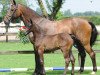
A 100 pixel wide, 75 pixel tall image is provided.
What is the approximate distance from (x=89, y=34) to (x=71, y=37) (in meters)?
1.32

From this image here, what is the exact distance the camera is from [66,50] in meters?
9.55

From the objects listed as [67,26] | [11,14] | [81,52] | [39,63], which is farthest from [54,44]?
[81,52]

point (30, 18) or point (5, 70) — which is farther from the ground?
point (30, 18)

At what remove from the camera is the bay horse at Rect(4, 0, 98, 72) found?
10234 millimetres

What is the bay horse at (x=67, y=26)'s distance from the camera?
1023 centimetres

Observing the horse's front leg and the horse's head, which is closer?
the horse's front leg

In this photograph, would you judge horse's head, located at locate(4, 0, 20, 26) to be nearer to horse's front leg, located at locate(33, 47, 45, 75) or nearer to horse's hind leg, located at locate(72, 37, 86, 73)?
horse's front leg, located at locate(33, 47, 45, 75)

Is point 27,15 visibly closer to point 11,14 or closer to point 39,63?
point 11,14

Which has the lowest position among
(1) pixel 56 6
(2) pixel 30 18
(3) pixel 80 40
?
(1) pixel 56 6

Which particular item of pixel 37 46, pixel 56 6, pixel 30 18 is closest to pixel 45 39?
pixel 37 46

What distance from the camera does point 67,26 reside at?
10719 millimetres

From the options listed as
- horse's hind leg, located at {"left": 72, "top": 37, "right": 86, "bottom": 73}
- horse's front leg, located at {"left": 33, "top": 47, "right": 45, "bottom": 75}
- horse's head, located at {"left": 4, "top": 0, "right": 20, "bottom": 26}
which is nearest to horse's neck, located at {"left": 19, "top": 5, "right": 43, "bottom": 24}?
horse's head, located at {"left": 4, "top": 0, "right": 20, "bottom": 26}

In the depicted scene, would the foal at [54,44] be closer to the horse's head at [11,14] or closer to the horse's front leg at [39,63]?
the horse's front leg at [39,63]

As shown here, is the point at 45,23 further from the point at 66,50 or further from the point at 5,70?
the point at 5,70
